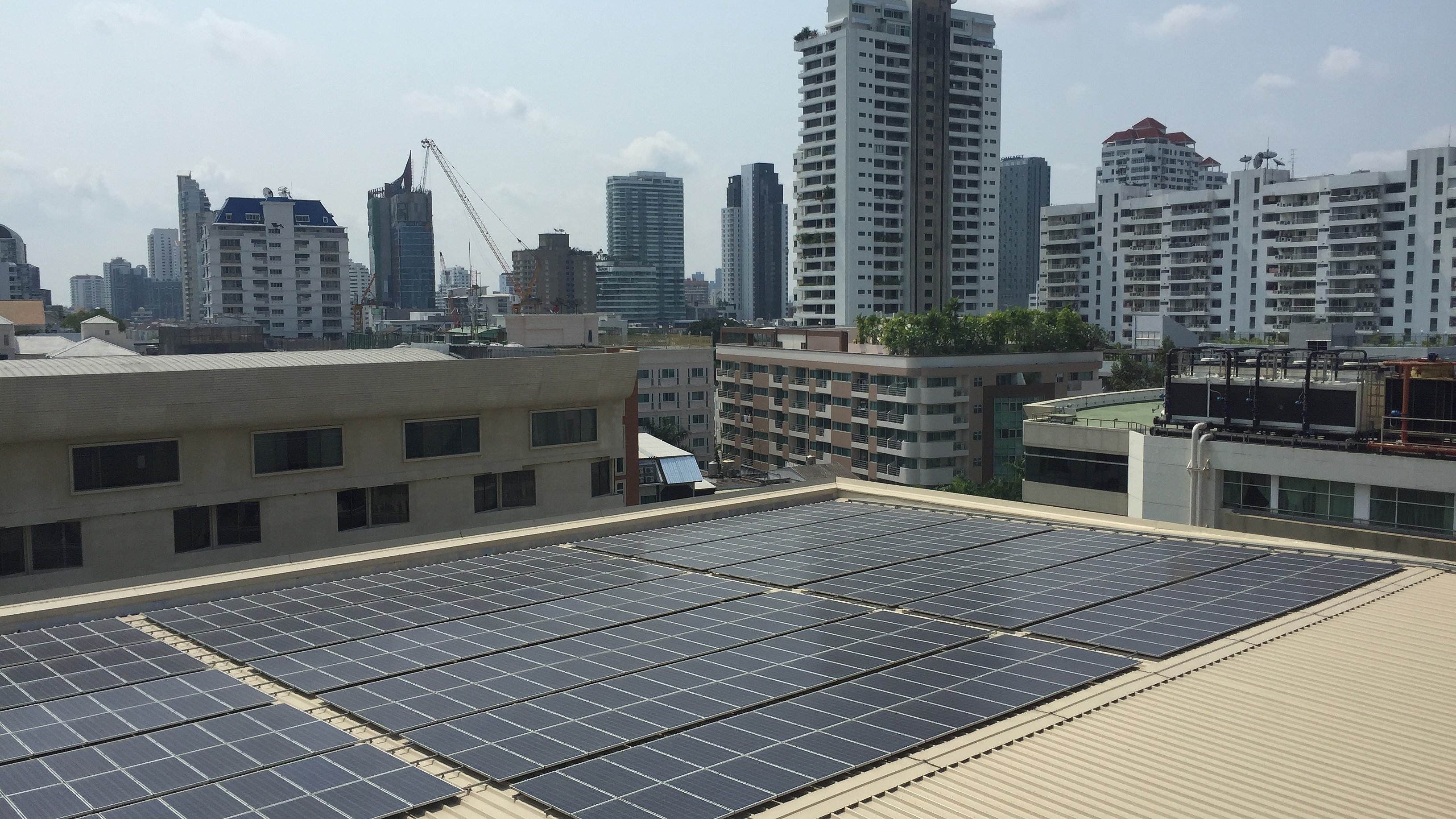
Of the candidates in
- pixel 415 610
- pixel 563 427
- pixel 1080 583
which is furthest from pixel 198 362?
A: pixel 1080 583

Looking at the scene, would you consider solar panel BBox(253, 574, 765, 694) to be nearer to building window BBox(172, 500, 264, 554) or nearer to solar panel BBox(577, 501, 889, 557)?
solar panel BBox(577, 501, 889, 557)

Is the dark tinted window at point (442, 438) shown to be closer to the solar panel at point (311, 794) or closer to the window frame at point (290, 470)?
the window frame at point (290, 470)

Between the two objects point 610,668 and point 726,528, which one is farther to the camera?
point 726,528

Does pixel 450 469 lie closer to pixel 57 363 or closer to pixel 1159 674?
pixel 57 363

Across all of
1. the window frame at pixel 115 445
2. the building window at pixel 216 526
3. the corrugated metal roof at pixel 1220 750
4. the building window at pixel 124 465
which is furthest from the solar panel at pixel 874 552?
the building window at pixel 124 465

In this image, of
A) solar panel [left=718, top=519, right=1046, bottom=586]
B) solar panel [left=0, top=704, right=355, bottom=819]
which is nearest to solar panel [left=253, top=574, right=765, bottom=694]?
solar panel [left=718, top=519, right=1046, bottom=586]

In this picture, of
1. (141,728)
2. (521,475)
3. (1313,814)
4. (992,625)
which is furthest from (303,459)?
(1313,814)

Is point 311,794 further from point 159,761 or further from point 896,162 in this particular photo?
point 896,162

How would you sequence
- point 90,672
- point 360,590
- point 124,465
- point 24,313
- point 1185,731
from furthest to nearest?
point 24,313
point 124,465
point 360,590
point 90,672
point 1185,731
